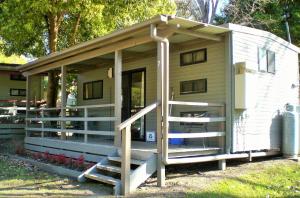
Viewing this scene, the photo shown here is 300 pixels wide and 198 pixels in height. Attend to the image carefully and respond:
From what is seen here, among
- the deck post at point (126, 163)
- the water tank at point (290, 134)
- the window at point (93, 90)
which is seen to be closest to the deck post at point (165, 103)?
the deck post at point (126, 163)

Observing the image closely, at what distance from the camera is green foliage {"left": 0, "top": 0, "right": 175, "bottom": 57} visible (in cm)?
1510

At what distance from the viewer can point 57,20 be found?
16.7 m

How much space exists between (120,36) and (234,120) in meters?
3.16

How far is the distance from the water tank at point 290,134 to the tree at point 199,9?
50.0 ft

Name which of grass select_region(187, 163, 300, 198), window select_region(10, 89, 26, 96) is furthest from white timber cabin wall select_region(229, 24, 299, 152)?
window select_region(10, 89, 26, 96)

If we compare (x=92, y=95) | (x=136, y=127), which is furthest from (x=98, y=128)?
(x=136, y=127)

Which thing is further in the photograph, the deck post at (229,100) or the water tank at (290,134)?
the water tank at (290,134)

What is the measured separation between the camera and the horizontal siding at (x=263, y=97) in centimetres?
966

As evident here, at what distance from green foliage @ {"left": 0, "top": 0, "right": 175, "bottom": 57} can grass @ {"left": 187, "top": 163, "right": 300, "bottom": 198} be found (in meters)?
9.25

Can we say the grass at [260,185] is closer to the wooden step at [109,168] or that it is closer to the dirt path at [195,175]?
the dirt path at [195,175]

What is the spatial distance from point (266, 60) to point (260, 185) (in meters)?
3.65

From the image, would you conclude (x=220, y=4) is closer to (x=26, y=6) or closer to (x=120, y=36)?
(x=26, y=6)

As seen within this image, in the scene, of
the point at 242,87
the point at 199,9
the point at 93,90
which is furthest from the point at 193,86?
the point at 199,9

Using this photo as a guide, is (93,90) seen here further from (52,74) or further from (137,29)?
(137,29)
